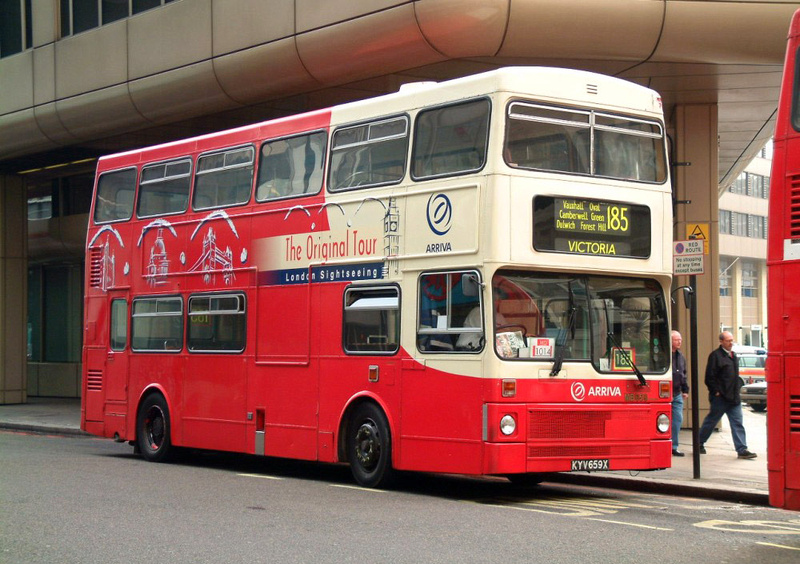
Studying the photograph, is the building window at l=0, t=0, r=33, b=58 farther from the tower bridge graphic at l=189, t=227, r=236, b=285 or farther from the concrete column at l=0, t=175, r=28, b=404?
the tower bridge graphic at l=189, t=227, r=236, b=285

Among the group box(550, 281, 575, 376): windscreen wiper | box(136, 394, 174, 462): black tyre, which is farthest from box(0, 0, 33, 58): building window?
box(550, 281, 575, 376): windscreen wiper

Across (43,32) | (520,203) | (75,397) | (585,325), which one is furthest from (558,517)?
(75,397)

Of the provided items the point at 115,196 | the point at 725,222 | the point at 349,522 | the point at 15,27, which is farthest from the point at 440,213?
the point at 725,222

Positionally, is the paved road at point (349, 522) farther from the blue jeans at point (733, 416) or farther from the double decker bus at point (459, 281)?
the blue jeans at point (733, 416)

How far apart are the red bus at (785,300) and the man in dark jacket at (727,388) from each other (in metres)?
7.91

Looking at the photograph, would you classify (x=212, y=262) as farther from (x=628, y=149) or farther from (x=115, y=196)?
(x=628, y=149)

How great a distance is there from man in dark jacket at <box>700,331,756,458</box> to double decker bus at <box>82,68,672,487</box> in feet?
13.6

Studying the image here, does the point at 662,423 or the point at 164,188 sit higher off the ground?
the point at 164,188

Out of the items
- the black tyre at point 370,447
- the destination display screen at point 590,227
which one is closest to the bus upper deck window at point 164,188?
the black tyre at point 370,447

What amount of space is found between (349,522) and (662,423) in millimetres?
4149

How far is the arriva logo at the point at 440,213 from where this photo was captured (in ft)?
39.9

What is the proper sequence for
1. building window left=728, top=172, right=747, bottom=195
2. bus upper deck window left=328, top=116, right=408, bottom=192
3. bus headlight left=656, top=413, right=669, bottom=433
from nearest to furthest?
bus headlight left=656, top=413, right=669, bottom=433 < bus upper deck window left=328, top=116, right=408, bottom=192 < building window left=728, top=172, right=747, bottom=195

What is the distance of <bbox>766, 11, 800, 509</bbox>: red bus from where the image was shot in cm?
845

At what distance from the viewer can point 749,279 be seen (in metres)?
89.2
